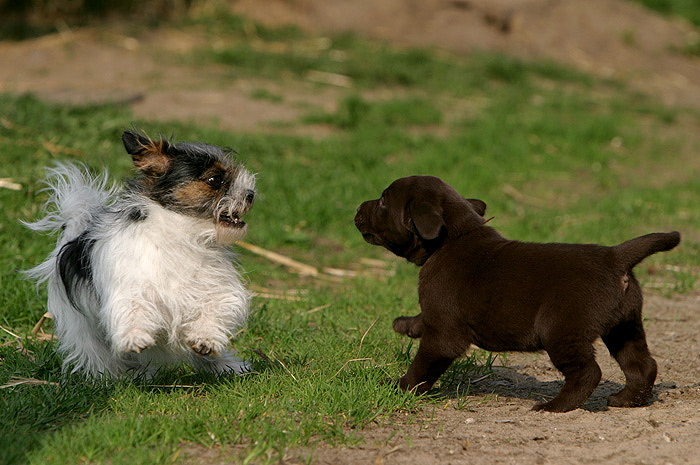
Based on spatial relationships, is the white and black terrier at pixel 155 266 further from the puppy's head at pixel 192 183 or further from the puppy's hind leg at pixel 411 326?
the puppy's hind leg at pixel 411 326

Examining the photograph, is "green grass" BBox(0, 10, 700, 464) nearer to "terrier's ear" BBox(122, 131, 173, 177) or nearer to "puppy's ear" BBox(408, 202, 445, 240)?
"puppy's ear" BBox(408, 202, 445, 240)

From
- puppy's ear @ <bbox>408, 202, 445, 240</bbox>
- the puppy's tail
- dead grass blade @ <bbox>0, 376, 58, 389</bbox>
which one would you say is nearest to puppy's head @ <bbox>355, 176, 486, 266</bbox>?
puppy's ear @ <bbox>408, 202, 445, 240</bbox>

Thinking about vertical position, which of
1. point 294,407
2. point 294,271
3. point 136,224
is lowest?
point 294,271

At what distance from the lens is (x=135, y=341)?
4.01 m

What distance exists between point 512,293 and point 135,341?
1930mm

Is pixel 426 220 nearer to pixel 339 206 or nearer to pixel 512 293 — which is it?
pixel 512 293

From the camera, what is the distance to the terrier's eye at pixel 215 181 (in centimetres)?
450

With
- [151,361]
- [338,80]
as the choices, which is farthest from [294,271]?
[338,80]

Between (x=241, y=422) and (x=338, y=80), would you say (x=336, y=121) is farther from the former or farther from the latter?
(x=241, y=422)

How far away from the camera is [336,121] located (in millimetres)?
11164

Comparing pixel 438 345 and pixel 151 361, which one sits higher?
pixel 438 345

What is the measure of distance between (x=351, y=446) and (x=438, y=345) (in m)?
0.78

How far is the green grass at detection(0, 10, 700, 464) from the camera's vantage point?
4.01 metres

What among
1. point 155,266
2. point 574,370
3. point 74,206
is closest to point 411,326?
point 574,370
